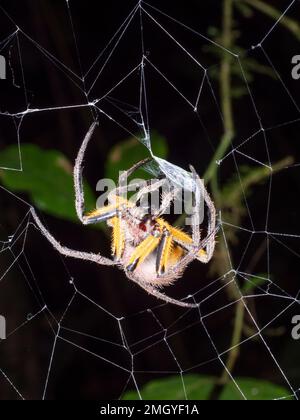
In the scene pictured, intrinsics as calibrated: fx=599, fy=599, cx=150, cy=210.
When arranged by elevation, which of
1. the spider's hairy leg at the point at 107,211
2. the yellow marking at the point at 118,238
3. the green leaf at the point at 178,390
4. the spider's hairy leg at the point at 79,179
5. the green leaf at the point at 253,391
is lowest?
the green leaf at the point at 253,391

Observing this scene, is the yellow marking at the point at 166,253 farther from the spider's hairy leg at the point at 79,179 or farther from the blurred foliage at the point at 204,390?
the blurred foliage at the point at 204,390

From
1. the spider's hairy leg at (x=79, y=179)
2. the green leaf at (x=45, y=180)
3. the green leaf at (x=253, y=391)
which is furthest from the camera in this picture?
the green leaf at (x=45, y=180)

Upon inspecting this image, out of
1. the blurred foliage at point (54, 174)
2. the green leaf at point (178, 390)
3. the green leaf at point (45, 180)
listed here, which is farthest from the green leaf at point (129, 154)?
the green leaf at point (178, 390)

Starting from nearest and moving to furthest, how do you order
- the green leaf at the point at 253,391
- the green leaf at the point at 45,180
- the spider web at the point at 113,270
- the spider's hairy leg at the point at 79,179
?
the spider's hairy leg at the point at 79,179 < the green leaf at the point at 253,391 < the green leaf at the point at 45,180 < the spider web at the point at 113,270

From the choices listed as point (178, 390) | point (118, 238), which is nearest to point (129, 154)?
point (118, 238)
